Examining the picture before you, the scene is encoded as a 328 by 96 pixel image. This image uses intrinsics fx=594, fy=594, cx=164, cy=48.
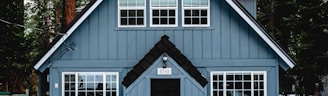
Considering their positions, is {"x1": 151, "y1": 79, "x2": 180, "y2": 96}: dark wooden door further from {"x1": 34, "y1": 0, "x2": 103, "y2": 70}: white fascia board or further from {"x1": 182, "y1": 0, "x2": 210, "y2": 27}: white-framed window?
{"x1": 34, "y1": 0, "x2": 103, "y2": 70}: white fascia board

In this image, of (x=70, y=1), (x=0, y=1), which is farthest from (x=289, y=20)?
(x=0, y=1)

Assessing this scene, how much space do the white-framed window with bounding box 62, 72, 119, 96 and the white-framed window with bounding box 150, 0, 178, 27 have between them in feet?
7.12

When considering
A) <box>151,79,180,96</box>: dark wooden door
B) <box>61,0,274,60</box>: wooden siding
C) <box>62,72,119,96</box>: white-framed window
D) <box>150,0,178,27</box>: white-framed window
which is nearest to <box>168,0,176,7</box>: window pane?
<box>150,0,178,27</box>: white-framed window

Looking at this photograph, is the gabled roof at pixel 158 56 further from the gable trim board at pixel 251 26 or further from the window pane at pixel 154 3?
the gable trim board at pixel 251 26

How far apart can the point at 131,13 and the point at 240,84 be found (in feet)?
13.7

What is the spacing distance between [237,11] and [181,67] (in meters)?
2.47

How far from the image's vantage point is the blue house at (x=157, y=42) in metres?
18.9

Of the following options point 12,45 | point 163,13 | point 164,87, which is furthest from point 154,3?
point 12,45

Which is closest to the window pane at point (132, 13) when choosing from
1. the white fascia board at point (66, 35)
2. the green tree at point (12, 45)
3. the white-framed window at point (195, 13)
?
the white fascia board at point (66, 35)

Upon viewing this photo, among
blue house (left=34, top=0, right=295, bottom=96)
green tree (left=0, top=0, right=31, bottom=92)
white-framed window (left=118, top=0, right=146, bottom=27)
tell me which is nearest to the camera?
blue house (left=34, top=0, right=295, bottom=96)

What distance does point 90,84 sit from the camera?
19031mm

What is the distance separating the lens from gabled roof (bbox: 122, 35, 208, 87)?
714 inches

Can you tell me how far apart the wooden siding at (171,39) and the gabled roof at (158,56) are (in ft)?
2.13

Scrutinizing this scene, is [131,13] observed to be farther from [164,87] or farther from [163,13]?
[164,87]
